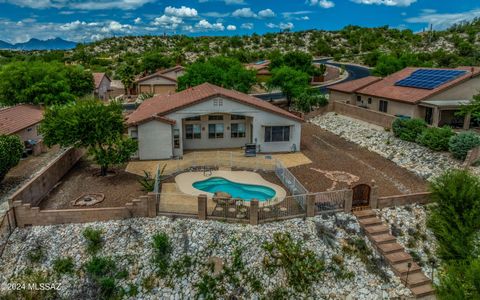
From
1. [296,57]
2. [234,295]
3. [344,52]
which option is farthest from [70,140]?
[344,52]

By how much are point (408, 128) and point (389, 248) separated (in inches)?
578

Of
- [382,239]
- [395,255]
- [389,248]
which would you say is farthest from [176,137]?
[395,255]

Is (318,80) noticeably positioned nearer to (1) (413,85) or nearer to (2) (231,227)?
(1) (413,85)

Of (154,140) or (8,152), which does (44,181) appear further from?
(154,140)

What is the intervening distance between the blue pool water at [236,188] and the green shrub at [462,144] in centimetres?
1268

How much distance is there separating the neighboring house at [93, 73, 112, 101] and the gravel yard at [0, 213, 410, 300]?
4543cm

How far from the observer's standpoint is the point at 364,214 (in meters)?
18.1

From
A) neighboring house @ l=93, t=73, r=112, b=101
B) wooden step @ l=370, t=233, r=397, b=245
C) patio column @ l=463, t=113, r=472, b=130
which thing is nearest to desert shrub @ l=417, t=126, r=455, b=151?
patio column @ l=463, t=113, r=472, b=130

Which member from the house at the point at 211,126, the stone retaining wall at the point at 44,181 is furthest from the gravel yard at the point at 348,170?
the stone retaining wall at the point at 44,181

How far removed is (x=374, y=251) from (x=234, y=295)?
22.5 ft

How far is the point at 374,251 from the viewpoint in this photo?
16.5 m

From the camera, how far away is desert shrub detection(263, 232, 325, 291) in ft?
50.0

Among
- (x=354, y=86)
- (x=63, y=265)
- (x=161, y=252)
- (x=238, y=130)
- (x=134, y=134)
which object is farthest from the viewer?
(x=354, y=86)

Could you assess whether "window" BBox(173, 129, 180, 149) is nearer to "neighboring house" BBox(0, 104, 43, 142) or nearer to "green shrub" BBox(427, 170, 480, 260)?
"neighboring house" BBox(0, 104, 43, 142)
